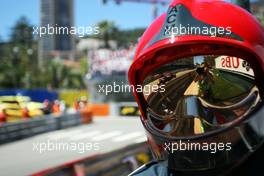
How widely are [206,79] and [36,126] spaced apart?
50.6ft

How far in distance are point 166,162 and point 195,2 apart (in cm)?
71

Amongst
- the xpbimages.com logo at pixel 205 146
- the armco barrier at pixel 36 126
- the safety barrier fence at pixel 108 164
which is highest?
the xpbimages.com logo at pixel 205 146

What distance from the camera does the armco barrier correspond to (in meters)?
13.8

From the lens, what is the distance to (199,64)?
1.87 metres

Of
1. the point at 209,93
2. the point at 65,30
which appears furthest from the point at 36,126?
the point at 209,93

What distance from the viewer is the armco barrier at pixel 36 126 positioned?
13.8m

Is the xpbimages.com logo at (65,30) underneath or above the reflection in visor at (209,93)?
above

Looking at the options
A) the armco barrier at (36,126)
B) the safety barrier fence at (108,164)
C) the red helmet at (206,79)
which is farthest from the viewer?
the armco barrier at (36,126)

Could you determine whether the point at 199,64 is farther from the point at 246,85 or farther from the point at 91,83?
the point at 91,83

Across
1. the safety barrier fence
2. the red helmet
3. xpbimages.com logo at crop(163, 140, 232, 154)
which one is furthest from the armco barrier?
xpbimages.com logo at crop(163, 140, 232, 154)

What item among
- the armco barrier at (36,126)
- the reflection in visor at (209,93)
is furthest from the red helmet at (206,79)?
the armco barrier at (36,126)

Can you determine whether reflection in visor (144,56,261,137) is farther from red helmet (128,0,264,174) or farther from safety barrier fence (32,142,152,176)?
safety barrier fence (32,142,152,176)

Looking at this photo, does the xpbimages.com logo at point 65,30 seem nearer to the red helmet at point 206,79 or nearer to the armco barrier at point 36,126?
the red helmet at point 206,79

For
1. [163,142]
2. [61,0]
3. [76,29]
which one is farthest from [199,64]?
[61,0]
